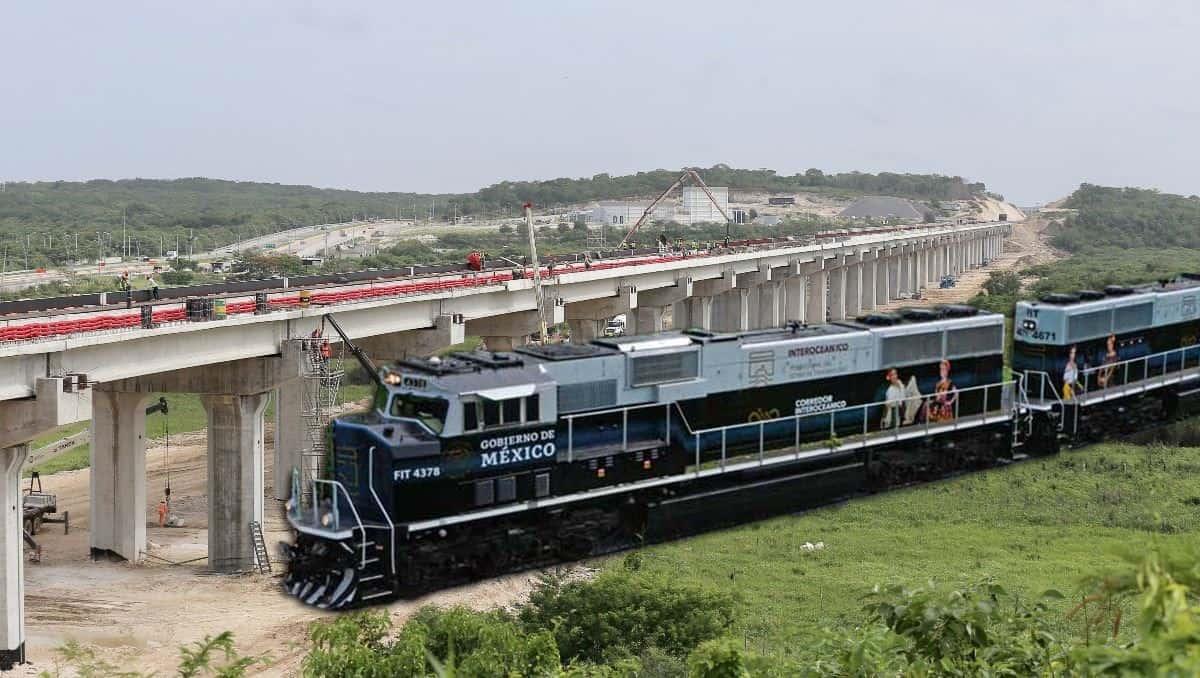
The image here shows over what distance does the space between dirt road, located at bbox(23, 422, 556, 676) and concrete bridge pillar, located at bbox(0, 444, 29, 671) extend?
1.65 ft

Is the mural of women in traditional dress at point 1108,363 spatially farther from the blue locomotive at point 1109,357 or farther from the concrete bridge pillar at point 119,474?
the concrete bridge pillar at point 119,474

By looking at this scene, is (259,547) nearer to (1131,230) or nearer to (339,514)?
(339,514)

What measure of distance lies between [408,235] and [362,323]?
115 metres

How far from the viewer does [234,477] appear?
35.6 metres

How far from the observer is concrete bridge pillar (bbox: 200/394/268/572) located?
35.1 metres

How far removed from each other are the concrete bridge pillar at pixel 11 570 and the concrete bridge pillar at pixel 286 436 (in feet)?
46.7

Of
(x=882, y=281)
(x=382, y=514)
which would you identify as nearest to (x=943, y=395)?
(x=382, y=514)

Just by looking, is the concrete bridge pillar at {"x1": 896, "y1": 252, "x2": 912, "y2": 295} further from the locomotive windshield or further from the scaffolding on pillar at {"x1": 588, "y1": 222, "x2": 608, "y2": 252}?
the locomotive windshield

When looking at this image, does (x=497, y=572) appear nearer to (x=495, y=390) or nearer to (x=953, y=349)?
(x=495, y=390)

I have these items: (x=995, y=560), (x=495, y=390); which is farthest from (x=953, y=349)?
(x=495, y=390)

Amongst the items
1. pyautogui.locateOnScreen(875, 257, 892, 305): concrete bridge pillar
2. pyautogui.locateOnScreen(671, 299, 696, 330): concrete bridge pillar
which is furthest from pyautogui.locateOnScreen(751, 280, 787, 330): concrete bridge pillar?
pyautogui.locateOnScreen(875, 257, 892, 305): concrete bridge pillar

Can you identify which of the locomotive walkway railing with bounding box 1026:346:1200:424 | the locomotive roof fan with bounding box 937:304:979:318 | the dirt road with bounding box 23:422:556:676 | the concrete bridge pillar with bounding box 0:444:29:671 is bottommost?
the dirt road with bounding box 23:422:556:676

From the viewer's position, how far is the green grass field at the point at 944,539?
25.7 m

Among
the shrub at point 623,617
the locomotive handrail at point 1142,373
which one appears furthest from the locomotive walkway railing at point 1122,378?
the shrub at point 623,617
